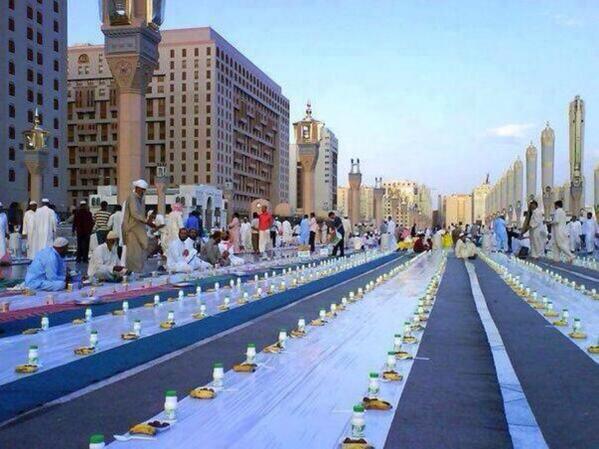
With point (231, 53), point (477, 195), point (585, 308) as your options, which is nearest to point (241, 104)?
point (231, 53)

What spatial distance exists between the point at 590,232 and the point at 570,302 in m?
16.4

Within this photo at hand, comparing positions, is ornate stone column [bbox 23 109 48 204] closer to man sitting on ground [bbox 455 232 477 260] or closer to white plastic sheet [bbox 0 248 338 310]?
man sitting on ground [bbox 455 232 477 260]

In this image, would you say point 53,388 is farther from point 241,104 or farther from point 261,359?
point 241,104

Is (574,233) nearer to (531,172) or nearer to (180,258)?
(531,172)

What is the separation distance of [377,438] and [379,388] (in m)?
0.95

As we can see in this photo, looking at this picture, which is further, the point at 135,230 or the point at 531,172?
the point at 531,172

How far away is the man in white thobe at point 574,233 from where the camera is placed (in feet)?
79.4

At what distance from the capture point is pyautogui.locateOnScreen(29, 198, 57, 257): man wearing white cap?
49.1ft

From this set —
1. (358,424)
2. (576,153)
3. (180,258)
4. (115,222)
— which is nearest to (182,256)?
(180,258)

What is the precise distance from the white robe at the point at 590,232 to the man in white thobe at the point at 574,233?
0.45 m

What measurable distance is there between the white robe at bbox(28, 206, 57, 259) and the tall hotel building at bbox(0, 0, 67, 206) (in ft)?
93.6

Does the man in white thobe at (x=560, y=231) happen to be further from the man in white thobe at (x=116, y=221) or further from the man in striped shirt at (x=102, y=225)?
the man in striped shirt at (x=102, y=225)

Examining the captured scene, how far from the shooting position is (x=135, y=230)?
37.2 ft

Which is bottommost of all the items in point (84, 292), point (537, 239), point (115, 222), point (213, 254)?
point (84, 292)
